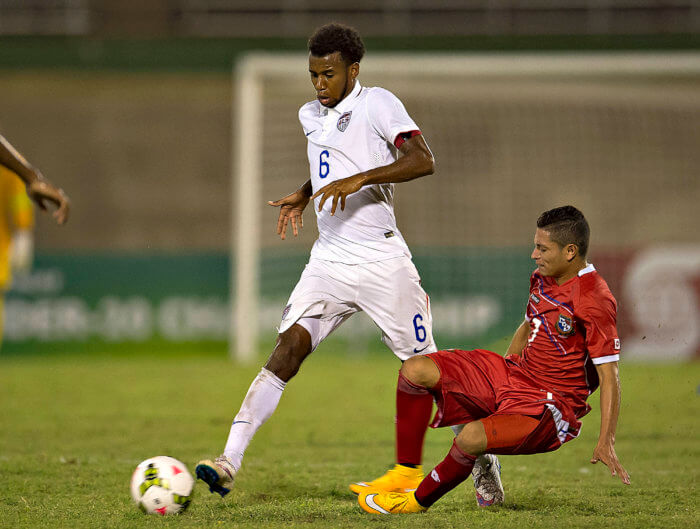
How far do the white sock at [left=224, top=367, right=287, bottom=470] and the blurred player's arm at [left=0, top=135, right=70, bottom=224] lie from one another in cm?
115

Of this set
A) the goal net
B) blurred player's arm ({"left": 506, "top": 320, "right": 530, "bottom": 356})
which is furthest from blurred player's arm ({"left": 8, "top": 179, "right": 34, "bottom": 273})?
blurred player's arm ({"left": 506, "top": 320, "right": 530, "bottom": 356})

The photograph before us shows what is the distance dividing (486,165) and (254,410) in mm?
9789

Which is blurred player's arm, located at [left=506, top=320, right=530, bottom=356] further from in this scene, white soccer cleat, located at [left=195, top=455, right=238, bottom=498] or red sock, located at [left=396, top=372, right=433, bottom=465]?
white soccer cleat, located at [left=195, top=455, right=238, bottom=498]

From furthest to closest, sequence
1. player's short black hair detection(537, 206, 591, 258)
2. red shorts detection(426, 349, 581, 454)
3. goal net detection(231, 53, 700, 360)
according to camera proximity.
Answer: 1. goal net detection(231, 53, 700, 360)
2. player's short black hair detection(537, 206, 591, 258)
3. red shorts detection(426, 349, 581, 454)

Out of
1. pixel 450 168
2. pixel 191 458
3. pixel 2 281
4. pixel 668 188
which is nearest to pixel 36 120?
pixel 2 281

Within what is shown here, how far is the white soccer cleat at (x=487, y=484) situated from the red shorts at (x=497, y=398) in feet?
0.79

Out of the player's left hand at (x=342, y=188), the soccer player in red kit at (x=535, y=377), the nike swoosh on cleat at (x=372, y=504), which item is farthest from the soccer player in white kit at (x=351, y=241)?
the nike swoosh on cleat at (x=372, y=504)

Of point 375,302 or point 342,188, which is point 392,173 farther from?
point 375,302

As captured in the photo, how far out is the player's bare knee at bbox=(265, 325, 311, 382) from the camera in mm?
4613

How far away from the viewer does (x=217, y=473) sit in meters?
4.20

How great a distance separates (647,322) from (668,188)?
2508 mm

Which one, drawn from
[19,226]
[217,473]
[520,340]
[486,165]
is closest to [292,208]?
[520,340]

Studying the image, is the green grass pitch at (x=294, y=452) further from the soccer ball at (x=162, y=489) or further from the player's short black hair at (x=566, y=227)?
the player's short black hair at (x=566, y=227)

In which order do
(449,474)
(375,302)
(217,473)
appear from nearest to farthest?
(449,474)
(217,473)
(375,302)
